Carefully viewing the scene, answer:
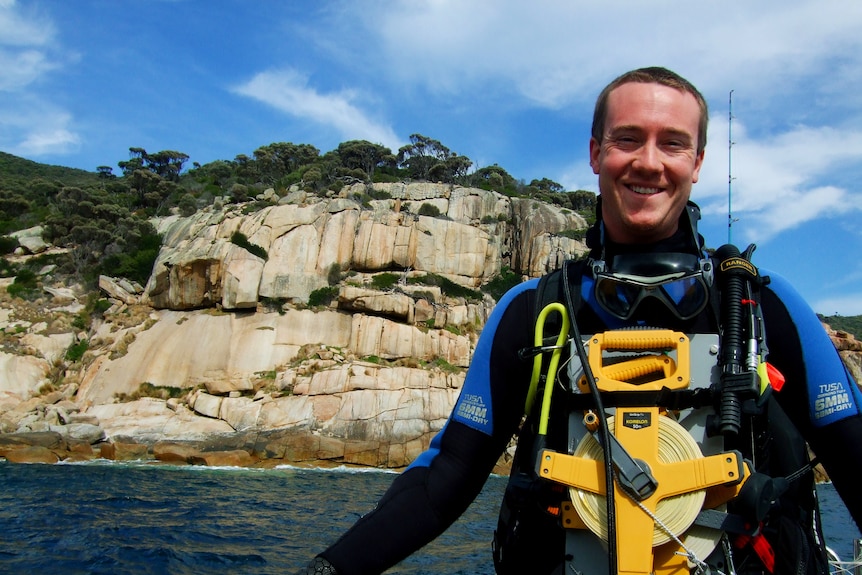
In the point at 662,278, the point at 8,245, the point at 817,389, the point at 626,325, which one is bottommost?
the point at 817,389

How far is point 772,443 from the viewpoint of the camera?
158cm

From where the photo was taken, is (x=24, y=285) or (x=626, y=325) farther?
(x=24, y=285)

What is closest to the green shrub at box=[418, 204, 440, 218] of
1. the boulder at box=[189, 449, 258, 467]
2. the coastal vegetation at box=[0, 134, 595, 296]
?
the coastal vegetation at box=[0, 134, 595, 296]

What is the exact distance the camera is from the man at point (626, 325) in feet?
5.17

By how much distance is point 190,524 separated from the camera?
11.5 meters

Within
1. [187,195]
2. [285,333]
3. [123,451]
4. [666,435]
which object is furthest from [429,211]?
[666,435]

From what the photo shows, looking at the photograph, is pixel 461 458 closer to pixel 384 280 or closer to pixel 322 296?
pixel 322 296

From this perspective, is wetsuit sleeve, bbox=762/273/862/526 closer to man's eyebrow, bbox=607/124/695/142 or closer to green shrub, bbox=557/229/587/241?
man's eyebrow, bbox=607/124/695/142

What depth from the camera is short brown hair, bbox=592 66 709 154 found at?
1711 millimetres

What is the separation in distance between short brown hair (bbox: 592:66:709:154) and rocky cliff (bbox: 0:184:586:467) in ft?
79.2

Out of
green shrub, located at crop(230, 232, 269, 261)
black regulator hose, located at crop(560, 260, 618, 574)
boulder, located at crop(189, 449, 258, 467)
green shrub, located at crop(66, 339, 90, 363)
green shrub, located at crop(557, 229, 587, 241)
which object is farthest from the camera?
green shrub, located at crop(557, 229, 587, 241)

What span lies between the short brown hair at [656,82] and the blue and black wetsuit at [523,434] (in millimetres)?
338

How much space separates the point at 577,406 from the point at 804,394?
1.83 ft

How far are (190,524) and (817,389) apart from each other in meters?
11.8
